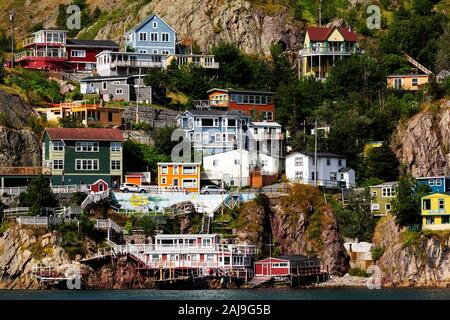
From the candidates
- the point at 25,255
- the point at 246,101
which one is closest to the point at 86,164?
the point at 25,255

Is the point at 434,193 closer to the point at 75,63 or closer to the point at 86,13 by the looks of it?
the point at 75,63

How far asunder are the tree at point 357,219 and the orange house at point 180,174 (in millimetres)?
12278

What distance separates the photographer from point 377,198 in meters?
87.4

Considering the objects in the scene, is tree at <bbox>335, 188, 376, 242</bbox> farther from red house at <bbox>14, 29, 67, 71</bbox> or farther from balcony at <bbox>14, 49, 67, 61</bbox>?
balcony at <bbox>14, 49, 67, 61</bbox>

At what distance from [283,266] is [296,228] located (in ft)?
21.3

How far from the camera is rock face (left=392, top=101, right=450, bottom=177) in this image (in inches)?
3605

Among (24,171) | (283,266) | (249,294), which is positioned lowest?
(249,294)

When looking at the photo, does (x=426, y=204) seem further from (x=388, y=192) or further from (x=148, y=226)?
(x=148, y=226)

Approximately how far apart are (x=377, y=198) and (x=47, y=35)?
44658 mm

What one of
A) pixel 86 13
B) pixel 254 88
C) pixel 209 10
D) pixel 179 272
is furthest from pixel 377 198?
pixel 86 13

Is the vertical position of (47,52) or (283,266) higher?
(47,52)

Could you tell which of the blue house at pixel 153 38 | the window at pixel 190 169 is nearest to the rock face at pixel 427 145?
the window at pixel 190 169

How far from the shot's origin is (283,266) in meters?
75.5

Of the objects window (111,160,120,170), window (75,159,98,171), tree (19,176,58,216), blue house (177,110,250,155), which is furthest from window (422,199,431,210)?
tree (19,176,58,216)
